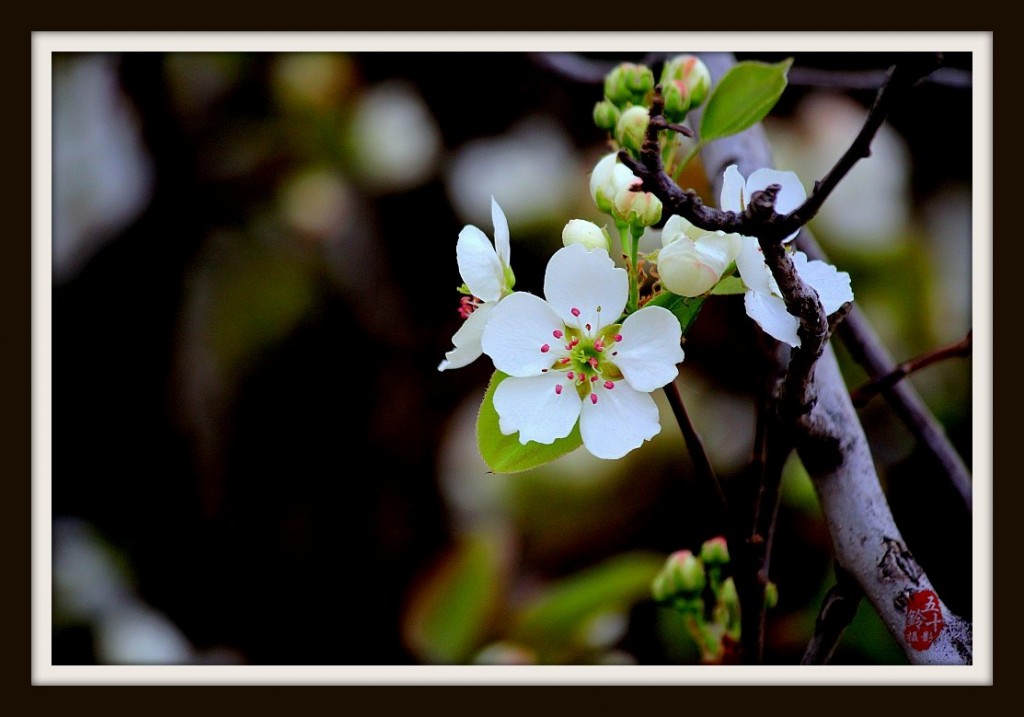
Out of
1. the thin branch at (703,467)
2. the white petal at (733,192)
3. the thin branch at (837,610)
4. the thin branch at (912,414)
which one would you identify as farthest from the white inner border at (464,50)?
the white petal at (733,192)

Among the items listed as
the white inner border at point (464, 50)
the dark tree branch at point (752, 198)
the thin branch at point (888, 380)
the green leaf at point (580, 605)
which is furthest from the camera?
the green leaf at point (580, 605)

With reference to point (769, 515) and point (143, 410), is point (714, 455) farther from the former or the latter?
point (143, 410)

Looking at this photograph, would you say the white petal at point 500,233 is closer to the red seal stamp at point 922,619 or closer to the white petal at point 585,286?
the white petal at point 585,286

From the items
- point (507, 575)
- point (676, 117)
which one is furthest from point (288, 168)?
point (676, 117)

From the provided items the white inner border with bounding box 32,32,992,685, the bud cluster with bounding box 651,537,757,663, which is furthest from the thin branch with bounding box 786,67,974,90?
the bud cluster with bounding box 651,537,757,663

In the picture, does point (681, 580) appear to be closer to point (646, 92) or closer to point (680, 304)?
point (680, 304)

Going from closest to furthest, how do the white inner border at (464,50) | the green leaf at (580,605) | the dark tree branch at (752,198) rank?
1. the dark tree branch at (752,198)
2. the white inner border at (464,50)
3. the green leaf at (580,605)

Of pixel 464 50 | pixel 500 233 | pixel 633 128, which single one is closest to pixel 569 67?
pixel 464 50

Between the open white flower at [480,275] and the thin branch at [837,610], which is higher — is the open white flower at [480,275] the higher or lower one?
the higher one
